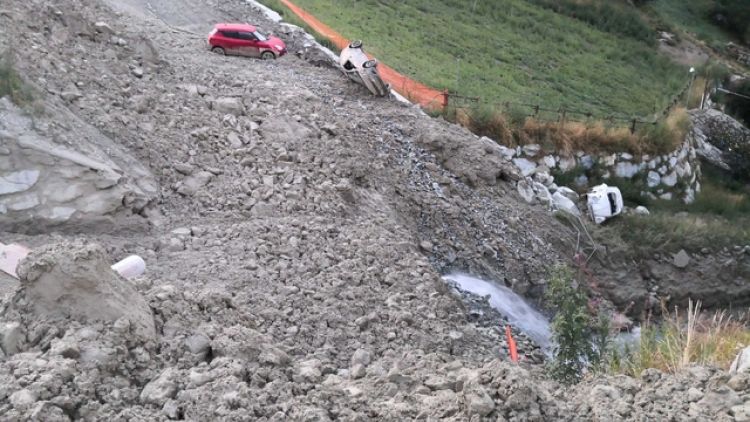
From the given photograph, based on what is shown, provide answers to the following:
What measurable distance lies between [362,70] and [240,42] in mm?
2982

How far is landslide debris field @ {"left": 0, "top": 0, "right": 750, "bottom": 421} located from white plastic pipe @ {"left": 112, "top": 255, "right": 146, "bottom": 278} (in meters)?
0.31

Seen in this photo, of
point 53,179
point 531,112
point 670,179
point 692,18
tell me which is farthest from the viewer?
point 692,18

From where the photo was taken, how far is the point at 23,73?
36.8ft

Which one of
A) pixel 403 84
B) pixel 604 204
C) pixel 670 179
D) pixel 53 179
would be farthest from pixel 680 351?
pixel 670 179

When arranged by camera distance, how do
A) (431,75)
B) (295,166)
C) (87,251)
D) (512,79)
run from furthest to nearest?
1. (512,79)
2. (431,75)
3. (295,166)
4. (87,251)

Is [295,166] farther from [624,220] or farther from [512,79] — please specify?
[512,79]

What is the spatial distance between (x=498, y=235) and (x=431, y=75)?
27.4 ft

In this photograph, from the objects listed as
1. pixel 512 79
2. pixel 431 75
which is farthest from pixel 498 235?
pixel 512 79

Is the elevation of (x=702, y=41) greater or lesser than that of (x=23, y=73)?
Result: lesser

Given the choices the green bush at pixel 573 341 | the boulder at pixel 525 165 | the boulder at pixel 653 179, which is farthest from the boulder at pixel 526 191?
the green bush at pixel 573 341

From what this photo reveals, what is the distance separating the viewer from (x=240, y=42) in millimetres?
16859

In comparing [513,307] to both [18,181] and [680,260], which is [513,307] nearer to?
[680,260]

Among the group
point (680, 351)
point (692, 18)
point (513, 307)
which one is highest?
point (680, 351)

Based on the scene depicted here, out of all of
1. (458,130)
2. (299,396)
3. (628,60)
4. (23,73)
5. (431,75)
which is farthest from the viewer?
(628,60)
